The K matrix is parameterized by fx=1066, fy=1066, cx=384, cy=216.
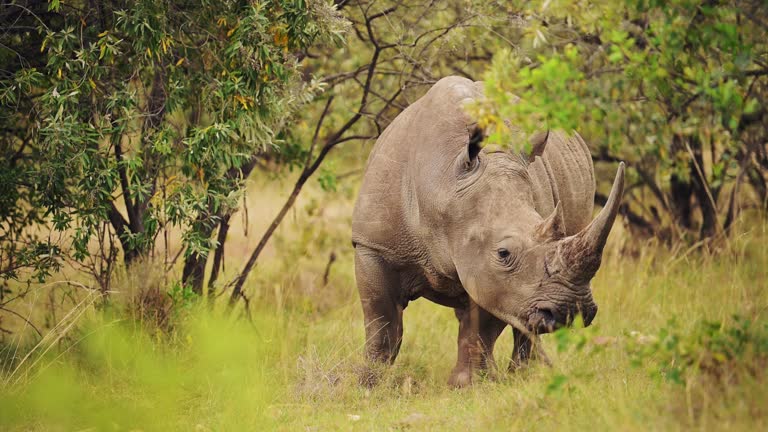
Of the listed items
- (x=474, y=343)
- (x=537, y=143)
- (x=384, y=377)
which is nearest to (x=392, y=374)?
(x=384, y=377)

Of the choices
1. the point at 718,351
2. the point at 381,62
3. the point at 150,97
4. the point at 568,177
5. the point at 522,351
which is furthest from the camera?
the point at 381,62

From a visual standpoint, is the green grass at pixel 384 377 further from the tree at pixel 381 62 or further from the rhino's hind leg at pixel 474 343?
the tree at pixel 381 62

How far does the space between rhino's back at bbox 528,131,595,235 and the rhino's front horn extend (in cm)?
106

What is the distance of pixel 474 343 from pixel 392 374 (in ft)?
1.81

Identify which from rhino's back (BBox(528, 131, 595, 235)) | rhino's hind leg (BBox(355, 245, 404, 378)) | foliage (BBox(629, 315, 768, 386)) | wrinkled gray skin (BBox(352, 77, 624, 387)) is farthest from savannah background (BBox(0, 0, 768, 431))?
rhino's back (BBox(528, 131, 595, 235))

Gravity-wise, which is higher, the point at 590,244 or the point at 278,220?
the point at 590,244

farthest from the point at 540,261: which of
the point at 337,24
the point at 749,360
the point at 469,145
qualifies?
the point at 337,24

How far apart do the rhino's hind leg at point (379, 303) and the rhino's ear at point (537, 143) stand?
1.15 metres

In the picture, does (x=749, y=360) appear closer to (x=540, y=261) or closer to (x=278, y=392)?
(x=540, y=261)

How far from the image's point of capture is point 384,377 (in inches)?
263

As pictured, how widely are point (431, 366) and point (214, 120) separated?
2241 mm

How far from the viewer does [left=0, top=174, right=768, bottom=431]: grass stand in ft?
15.3

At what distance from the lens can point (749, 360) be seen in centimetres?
456

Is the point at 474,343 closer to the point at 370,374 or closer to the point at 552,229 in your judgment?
the point at 370,374
